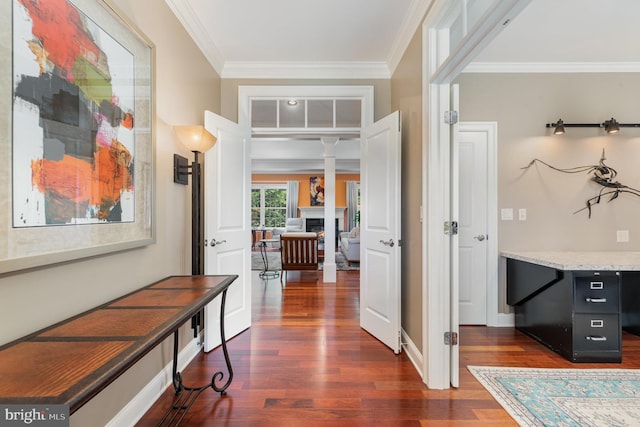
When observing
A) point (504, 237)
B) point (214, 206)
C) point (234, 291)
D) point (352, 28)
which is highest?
point (352, 28)

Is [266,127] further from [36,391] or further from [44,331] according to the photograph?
[36,391]

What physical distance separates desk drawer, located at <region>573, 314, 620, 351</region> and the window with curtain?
28.6ft

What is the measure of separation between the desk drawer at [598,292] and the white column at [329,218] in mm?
3291

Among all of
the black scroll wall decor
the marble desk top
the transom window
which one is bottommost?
the marble desk top

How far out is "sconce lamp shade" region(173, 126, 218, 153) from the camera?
6.88ft

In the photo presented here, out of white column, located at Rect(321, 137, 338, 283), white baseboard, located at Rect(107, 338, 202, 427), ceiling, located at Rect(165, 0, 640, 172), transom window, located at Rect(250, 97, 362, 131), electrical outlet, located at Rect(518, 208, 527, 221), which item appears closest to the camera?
white baseboard, located at Rect(107, 338, 202, 427)

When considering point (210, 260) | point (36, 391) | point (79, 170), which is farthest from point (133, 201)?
point (36, 391)

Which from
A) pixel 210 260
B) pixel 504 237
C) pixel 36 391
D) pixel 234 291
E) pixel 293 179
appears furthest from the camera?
pixel 293 179

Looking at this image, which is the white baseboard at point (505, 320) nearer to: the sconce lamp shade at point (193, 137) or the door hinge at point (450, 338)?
the door hinge at point (450, 338)

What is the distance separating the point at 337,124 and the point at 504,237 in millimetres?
2196

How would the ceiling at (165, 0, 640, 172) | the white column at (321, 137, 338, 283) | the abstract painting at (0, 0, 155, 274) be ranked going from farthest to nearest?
1. the white column at (321, 137, 338, 283)
2. the ceiling at (165, 0, 640, 172)
3. the abstract painting at (0, 0, 155, 274)

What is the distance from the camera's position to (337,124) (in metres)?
3.26

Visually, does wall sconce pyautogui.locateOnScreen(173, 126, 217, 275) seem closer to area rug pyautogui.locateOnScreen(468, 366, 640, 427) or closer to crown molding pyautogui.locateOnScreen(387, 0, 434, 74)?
crown molding pyautogui.locateOnScreen(387, 0, 434, 74)

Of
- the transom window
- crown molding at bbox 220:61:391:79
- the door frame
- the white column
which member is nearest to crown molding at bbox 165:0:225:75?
crown molding at bbox 220:61:391:79
